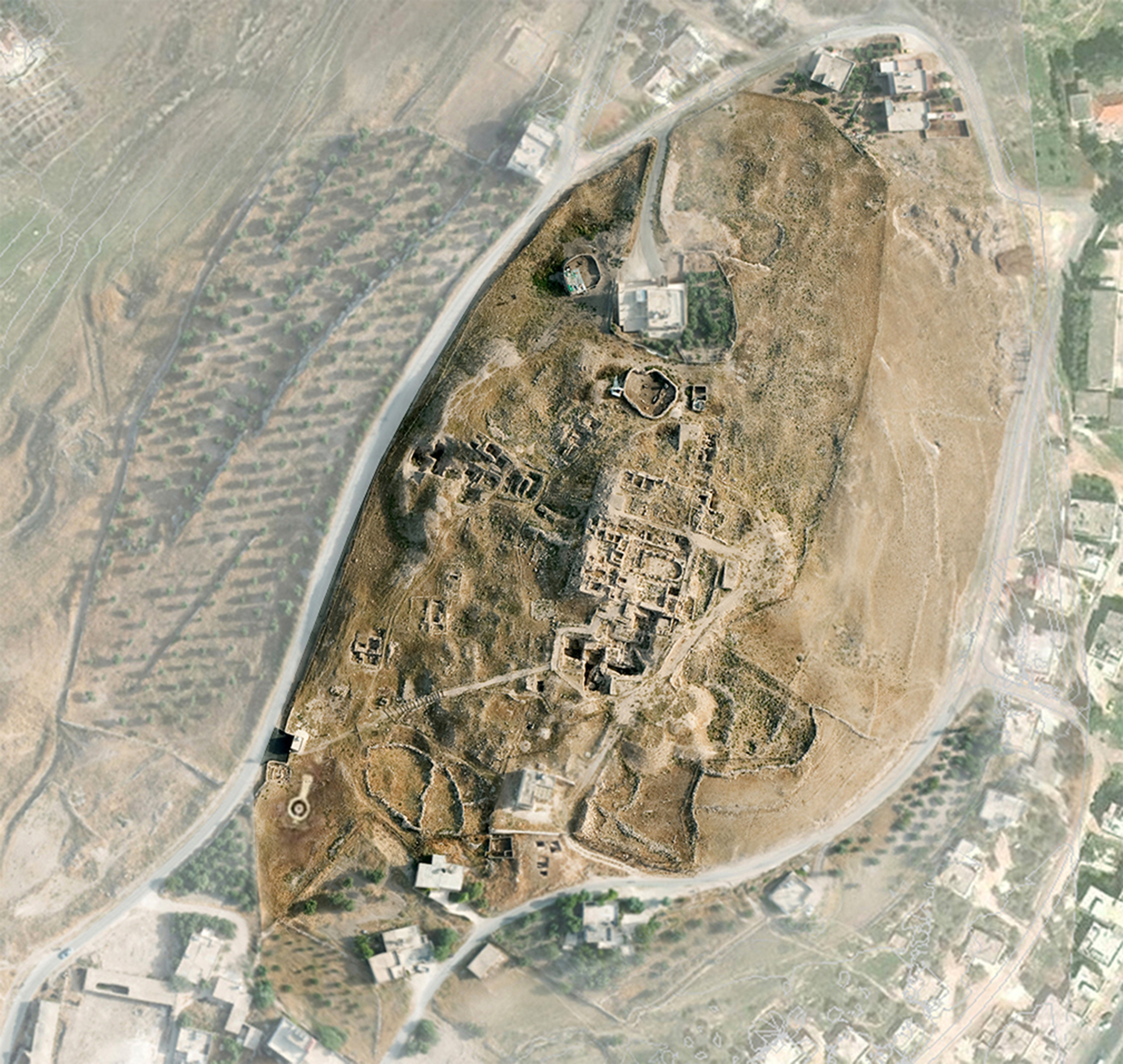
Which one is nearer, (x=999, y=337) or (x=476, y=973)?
(x=476, y=973)

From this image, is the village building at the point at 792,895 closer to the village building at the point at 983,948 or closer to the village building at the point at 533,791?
the village building at the point at 983,948

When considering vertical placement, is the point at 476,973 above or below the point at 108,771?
below

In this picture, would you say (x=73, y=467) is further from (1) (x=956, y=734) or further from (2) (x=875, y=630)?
(1) (x=956, y=734)

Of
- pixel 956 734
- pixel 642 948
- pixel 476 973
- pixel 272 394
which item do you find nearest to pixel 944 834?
pixel 956 734

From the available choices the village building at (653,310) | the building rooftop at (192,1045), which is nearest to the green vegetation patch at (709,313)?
the village building at (653,310)

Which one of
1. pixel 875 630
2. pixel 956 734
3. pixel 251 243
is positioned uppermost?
pixel 251 243

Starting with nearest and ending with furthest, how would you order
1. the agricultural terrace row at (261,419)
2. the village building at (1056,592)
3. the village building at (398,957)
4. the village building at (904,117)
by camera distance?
the village building at (398,957) → the agricultural terrace row at (261,419) → the village building at (1056,592) → the village building at (904,117)

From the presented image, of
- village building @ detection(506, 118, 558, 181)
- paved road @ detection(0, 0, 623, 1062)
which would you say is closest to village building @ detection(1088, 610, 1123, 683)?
paved road @ detection(0, 0, 623, 1062)
